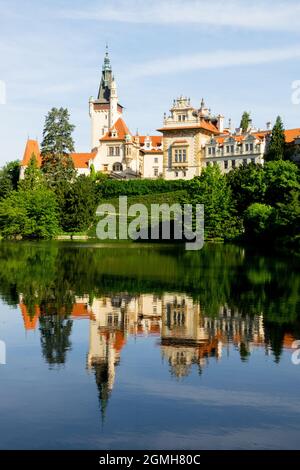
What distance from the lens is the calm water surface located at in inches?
373

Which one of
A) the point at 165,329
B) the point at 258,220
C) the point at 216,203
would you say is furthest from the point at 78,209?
the point at 165,329

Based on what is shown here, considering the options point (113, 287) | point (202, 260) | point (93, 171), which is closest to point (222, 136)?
point (93, 171)

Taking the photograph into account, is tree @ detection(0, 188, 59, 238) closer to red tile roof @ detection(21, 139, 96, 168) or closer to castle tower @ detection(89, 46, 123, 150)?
red tile roof @ detection(21, 139, 96, 168)

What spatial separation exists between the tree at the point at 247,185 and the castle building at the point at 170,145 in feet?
25.1

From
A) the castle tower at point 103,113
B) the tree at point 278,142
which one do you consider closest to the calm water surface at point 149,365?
the tree at point 278,142

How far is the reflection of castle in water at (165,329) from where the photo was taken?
522 inches

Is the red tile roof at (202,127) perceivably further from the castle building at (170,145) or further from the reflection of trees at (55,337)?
the reflection of trees at (55,337)

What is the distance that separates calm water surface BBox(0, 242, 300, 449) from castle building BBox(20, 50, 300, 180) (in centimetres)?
5101

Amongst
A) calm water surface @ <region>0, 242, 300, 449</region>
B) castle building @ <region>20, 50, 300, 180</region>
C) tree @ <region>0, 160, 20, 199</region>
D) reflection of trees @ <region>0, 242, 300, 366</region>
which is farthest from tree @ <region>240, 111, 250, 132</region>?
calm water surface @ <region>0, 242, 300, 449</region>

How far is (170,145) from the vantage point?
3110 inches

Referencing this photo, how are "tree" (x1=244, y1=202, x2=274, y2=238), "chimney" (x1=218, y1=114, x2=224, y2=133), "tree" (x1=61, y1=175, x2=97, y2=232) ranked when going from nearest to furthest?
"tree" (x1=244, y1=202, x2=274, y2=238) → "tree" (x1=61, y1=175, x2=97, y2=232) → "chimney" (x1=218, y1=114, x2=224, y2=133)
